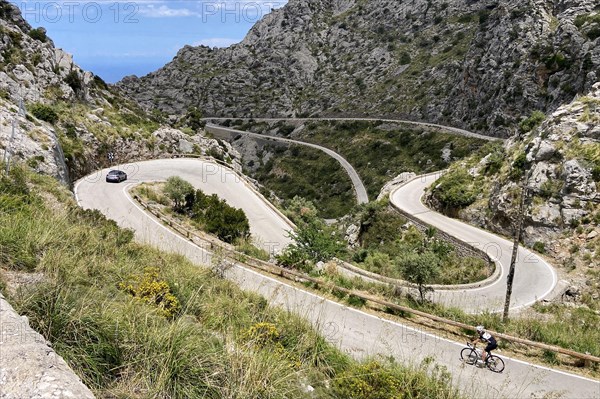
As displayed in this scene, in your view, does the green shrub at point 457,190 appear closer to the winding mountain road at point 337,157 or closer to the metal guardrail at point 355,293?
the winding mountain road at point 337,157

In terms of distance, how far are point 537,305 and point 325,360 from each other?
17.3m

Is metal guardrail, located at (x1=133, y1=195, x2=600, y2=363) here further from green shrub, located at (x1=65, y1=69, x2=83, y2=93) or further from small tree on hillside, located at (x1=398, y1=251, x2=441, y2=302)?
green shrub, located at (x1=65, y1=69, x2=83, y2=93)

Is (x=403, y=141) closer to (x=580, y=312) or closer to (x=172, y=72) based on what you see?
(x=580, y=312)

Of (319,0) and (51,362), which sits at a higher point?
(319,0)

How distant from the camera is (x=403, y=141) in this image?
7444 cm

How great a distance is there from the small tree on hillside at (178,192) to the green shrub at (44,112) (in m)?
16.4

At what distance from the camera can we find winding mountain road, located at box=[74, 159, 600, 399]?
8.90 metres

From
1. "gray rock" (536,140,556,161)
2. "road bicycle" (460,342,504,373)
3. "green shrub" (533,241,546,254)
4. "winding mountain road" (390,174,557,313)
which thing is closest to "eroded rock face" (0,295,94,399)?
"road bicycle" (460,342,504,373)

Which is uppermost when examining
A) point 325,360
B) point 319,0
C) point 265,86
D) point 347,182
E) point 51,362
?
point 319,0

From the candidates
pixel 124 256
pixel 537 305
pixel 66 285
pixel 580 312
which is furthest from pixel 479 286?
pixel 66 285

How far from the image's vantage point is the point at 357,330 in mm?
11383

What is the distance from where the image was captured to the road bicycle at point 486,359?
991 cm

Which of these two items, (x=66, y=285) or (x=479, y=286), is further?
(x=479, y=286)

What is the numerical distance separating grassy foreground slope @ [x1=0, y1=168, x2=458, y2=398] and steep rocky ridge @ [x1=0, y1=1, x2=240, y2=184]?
65.8 feet
